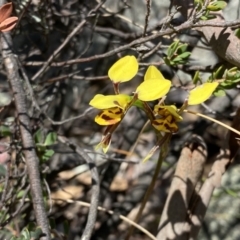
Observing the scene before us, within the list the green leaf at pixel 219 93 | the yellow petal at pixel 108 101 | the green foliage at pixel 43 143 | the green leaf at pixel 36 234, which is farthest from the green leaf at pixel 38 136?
the yellow petal at pixel 108 101

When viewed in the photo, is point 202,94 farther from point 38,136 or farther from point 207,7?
point 38,136

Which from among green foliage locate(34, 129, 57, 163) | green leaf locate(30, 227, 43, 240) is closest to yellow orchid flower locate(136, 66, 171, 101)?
green leaf locate(30, 227, 43, 240)

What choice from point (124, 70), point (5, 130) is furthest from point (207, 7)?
point (5, 130)

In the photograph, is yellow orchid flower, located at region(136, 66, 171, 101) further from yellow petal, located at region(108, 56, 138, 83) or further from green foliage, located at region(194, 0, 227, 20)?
green foliage, located at region(194, 0, 227, 20)

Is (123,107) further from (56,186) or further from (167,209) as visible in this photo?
(56,186)

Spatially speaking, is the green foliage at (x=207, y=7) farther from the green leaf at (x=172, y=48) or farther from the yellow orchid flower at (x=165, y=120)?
the yellow orchid flower at (x=165, y=120)

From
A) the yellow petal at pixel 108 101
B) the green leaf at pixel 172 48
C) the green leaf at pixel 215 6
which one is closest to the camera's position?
the yellow petal at pixel 108 101
